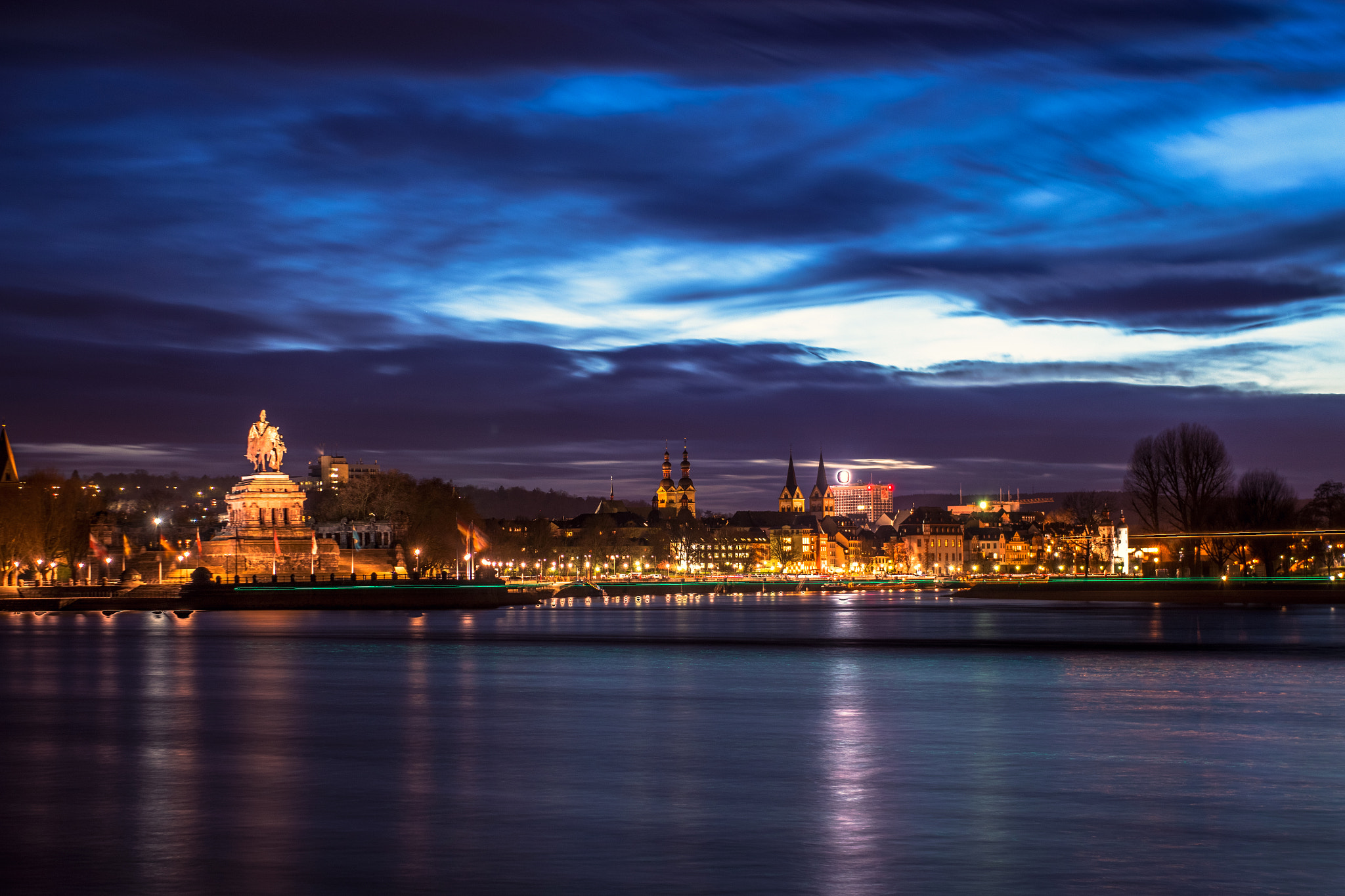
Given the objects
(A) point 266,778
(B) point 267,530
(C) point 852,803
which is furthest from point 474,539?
(C) point 852,803

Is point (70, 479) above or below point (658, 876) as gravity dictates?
above

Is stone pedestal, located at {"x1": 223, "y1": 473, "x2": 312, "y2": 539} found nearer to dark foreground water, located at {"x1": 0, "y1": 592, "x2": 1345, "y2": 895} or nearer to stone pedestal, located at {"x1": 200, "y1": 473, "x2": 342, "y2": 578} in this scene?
stone pedestal, located at {"x1": 200, "y1": 473, "x2": 342, "y2": 578}

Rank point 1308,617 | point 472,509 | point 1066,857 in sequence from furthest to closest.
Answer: point 472,509 < point 1308,617 < point 1066,857

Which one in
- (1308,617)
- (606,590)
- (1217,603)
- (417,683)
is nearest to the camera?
(417,683)

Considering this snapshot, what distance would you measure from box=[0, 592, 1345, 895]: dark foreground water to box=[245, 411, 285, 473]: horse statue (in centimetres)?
8087

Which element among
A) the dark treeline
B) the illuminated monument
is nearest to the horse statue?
the illuminated monument

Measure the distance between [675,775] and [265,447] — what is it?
11421cm

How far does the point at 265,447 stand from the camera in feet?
422

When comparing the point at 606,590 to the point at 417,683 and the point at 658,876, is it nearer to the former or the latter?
the point at 417,683

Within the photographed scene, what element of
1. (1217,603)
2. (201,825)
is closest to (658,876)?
(201,825)

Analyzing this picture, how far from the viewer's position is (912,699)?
33125 mm

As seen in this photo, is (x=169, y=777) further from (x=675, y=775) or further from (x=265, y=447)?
(x=265, y=447)

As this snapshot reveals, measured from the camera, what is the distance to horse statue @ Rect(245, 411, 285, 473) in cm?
12838

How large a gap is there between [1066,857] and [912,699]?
18.5 meters
